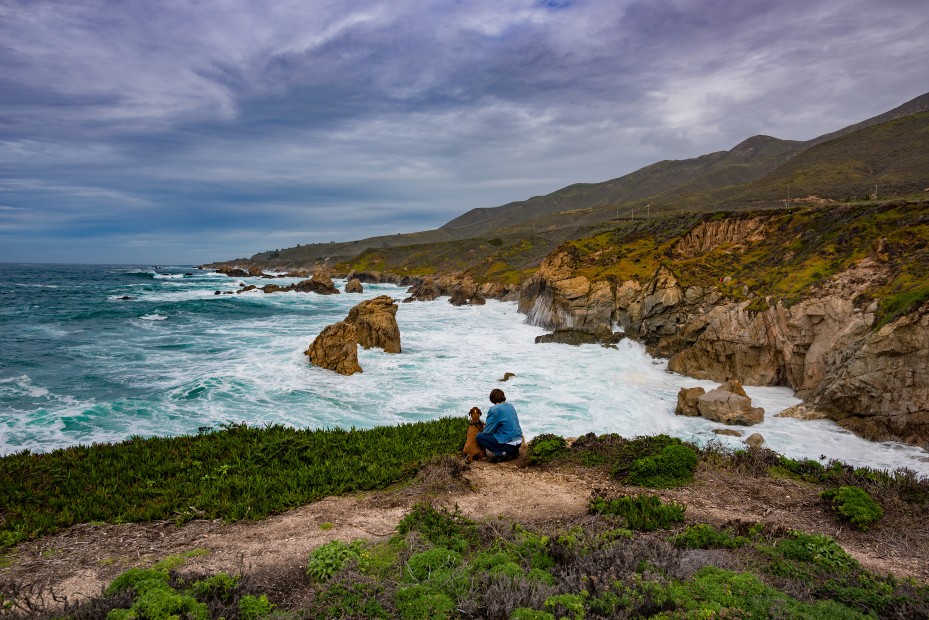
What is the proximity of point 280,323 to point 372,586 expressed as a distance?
141 ft

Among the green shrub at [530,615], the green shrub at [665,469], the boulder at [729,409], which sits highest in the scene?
the green shrub at [530,615]

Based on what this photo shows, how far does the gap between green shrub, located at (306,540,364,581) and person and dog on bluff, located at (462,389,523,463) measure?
4.46m

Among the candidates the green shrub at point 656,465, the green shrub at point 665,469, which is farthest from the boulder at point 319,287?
the green shrub at point 665,469

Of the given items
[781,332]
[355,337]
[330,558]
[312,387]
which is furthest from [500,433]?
[781,332]

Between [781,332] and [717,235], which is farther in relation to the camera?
[717,235]

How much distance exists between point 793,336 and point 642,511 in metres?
22.1

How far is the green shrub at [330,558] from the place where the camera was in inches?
237

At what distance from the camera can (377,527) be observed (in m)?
7.53

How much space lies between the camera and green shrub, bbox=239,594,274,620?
497 cm

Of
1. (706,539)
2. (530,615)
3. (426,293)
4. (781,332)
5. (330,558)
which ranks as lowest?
(781,332)

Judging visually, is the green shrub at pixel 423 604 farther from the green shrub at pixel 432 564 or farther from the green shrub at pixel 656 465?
the green shrub at pixel 656 465

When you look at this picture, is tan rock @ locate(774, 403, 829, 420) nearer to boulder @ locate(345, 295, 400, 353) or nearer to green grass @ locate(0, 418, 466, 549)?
green grass @ locate(0, 418, 466, 549)

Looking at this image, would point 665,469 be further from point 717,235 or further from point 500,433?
point 717,235

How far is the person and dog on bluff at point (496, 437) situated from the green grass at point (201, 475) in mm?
623
